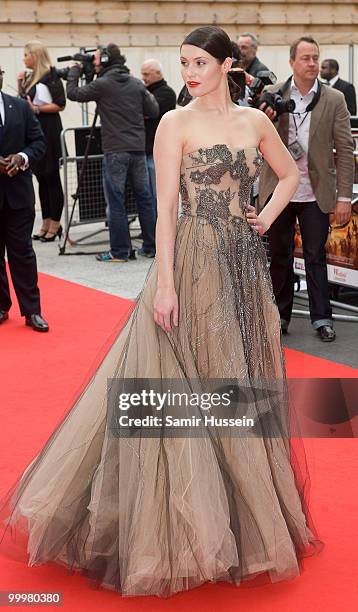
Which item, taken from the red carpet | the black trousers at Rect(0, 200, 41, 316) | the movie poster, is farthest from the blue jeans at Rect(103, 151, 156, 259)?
the movie poster

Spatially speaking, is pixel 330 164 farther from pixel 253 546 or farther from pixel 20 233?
pixel 253 546

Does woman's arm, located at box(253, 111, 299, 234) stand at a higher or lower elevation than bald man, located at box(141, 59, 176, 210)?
higher

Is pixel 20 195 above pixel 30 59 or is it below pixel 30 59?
below

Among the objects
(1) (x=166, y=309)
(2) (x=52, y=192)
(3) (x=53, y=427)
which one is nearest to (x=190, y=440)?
(1) (x=166, y=309)

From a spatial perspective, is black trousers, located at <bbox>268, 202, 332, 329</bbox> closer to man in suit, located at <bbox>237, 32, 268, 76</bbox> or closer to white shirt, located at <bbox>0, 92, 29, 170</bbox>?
white shirt, located at <bbox>0, 92, 29, 170</bbox>

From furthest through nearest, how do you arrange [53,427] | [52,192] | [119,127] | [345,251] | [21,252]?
1. [52,192]
2. [119,127]
3. [345,251]
4. [21,252]
5. [53,427]

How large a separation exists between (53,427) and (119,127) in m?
4.68

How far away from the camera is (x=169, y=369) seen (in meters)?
3.22

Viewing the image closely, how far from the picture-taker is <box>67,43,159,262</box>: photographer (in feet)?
29.4

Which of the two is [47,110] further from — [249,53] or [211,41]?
[211,41]

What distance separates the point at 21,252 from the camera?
266 inches

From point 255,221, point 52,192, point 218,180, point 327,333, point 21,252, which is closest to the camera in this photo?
point 218,180

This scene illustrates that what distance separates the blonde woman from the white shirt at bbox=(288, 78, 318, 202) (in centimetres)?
416

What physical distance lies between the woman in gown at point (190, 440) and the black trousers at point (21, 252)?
3.46m
